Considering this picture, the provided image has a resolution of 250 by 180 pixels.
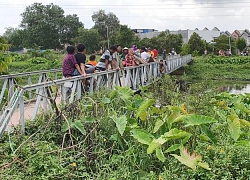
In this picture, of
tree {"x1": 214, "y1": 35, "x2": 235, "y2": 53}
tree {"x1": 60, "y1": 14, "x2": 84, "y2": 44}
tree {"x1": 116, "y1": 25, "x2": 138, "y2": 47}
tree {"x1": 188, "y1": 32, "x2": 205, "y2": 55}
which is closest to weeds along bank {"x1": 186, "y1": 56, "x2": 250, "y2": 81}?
tree {"x1": 116, "y1": 25, "x2": 138, "y2": 47}

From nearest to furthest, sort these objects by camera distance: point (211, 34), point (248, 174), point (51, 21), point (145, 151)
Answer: point (248, 174) < point (145, 151) < point (51, 21) < point (211, 34)

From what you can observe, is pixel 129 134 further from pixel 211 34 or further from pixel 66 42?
pixel 211 34

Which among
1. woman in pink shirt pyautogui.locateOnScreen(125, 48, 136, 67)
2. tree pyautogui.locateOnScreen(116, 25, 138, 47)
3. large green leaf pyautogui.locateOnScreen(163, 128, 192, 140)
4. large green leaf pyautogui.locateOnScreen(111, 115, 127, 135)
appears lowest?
large green leaf pyautogui.locateOnScreen(163, 128, 192, 140)

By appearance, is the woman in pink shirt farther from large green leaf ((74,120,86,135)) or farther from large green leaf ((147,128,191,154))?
large green leaf ((147,128,191,154))

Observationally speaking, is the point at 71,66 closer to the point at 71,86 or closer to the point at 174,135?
the point at 71,86

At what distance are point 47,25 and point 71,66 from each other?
51.5m

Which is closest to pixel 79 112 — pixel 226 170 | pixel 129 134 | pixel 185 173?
pixel 129 134

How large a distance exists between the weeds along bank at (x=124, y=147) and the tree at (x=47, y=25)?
169 feet

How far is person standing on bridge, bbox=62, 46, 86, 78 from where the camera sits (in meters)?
6.32

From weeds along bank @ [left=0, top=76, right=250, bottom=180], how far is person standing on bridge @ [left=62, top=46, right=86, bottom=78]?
1494mm

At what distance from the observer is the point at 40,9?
58.0 m

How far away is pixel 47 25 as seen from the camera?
55812 mm

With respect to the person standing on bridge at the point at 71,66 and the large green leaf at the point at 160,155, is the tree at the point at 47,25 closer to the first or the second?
the person standing on bridge at the point at 71,66

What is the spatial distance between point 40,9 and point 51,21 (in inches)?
134
